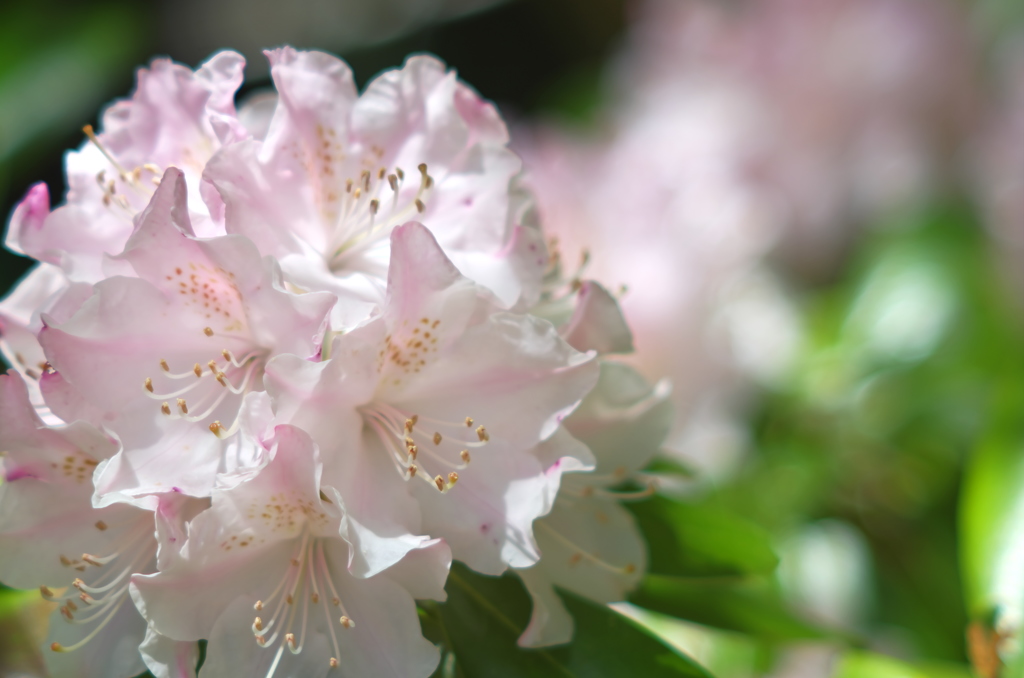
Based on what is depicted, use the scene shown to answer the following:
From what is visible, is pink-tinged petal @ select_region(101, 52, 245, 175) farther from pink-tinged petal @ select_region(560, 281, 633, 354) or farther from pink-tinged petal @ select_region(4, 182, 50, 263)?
pink-tinged petal @ select_region(560, 281, 633, 354)

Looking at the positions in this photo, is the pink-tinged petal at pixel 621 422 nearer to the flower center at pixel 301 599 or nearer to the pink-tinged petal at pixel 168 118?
the flower center at pixel 301 599

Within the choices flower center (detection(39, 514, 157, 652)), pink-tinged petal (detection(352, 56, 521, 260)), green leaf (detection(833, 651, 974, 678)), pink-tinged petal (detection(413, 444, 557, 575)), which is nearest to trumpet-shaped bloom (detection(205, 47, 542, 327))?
pink-tinged petal (detection(352, 56, 521, 260))

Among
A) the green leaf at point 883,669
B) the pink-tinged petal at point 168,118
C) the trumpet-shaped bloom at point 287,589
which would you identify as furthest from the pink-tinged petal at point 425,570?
the green leaf at point 883,669

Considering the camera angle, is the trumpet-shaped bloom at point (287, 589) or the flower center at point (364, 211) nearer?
the trumpet-shaped bloom at point (287, 589)

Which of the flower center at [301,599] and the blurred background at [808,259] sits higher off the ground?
the flower center at [301,599]

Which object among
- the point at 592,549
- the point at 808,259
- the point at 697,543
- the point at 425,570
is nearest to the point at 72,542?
the point at 425,570

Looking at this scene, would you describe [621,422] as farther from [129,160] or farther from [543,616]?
[129,160]
